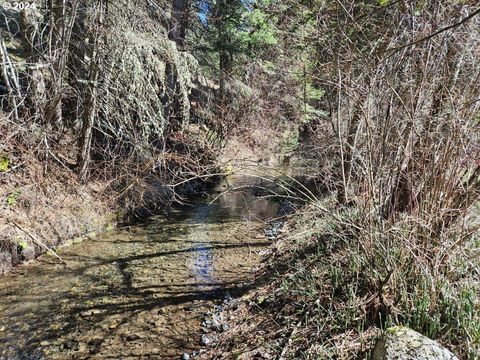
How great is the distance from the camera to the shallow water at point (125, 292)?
4180mm

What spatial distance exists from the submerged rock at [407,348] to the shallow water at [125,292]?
2.27 meters

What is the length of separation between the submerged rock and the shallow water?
227 centimetres

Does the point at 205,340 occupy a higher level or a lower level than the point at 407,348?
lower

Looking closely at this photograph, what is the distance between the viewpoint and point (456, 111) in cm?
304

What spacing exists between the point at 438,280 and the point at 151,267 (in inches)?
181

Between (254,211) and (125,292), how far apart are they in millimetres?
5528

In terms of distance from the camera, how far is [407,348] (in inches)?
102

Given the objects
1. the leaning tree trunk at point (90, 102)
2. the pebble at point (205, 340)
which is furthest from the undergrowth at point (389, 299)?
the leaning tree trunk at point (90, 102)

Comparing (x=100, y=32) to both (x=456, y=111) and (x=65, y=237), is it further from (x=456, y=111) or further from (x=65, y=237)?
(x=456, y=111)

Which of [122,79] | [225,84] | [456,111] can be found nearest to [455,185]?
[456,111]

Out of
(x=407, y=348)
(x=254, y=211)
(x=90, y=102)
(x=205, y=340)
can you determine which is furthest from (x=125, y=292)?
(x=254, y=211)

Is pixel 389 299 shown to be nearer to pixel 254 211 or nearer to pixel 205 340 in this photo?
pixel 205 340

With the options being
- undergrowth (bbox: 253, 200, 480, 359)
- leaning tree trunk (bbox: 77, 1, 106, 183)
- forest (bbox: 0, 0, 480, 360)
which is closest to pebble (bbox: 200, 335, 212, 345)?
forest (bbox: 0, 0, 480, 360)

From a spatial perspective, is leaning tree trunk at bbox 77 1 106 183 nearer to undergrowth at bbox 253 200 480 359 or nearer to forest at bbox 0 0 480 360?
forest at bbox 0 0 480 360
